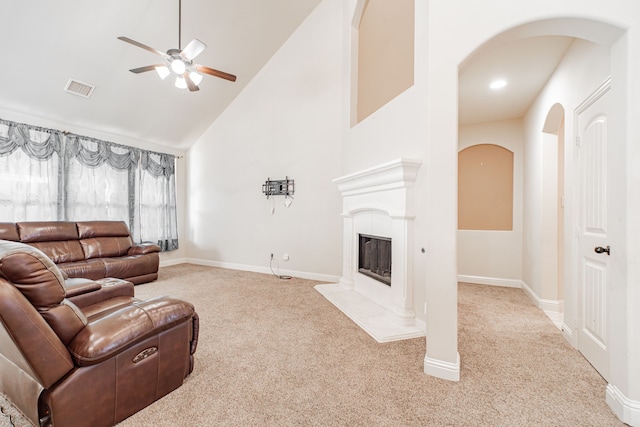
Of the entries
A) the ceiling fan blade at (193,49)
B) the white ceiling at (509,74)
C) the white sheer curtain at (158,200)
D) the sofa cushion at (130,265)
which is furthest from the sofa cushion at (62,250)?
the white ceiling at (509,74)

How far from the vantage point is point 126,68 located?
4.21 meters

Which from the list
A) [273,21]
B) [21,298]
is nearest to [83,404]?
[21,298]

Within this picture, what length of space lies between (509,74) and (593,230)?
1920 millimetres

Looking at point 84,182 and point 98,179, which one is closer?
point 84,182

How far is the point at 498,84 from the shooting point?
11.0ft

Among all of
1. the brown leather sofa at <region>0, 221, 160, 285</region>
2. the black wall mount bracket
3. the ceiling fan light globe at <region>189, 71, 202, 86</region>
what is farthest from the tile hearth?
the ceiling fan light globe at <region>189, 71, 202, 86</region>

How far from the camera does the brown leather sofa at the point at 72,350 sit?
1.23 meters

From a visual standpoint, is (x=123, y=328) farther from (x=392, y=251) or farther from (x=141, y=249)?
(x=141, y=249)

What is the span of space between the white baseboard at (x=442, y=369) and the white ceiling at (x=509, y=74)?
2.04 metres

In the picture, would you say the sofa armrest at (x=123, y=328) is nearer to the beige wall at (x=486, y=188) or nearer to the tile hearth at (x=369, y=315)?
the tile hearth at (x=369, y=315)

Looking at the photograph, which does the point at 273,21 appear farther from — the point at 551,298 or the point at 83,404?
the point at 551,298

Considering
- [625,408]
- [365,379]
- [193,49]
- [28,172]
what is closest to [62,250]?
[28,172]

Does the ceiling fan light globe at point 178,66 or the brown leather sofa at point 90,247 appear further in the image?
the brown leather sofa at point 90,247

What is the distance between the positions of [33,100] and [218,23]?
2894 mm
